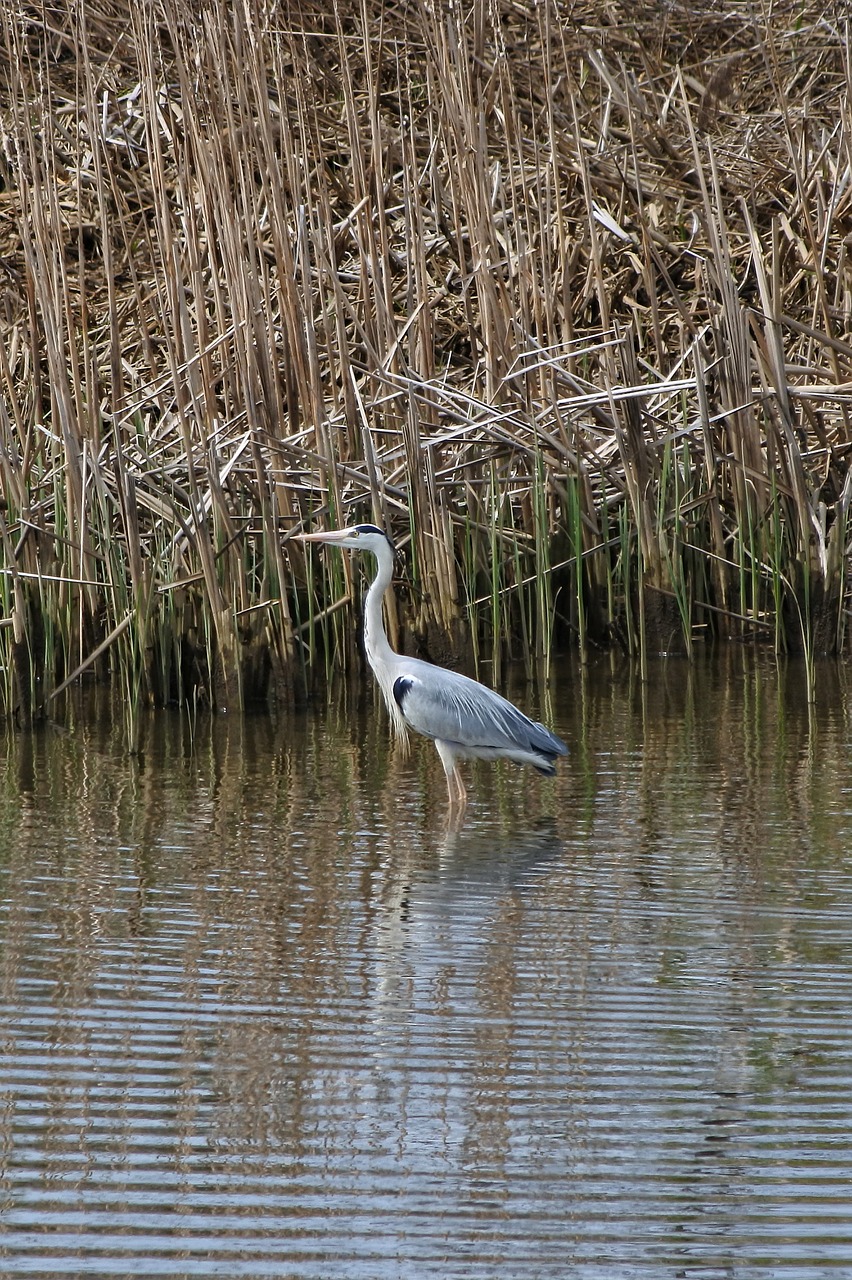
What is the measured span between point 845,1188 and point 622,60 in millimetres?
12157

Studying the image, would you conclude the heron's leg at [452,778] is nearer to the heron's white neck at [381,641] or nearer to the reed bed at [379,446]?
the heron's white neck at [381,641]

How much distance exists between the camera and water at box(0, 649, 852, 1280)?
2867mm

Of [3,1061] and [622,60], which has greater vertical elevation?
[622,60]

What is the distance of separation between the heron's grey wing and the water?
0.79 ft

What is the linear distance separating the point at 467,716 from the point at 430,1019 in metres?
Answer: 2.90

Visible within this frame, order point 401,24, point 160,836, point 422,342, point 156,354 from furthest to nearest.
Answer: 1. point 401,24
2. point 156,354
3. point 422,342
4. point 160,836

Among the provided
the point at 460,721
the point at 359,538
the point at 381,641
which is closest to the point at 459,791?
the point at 460,721

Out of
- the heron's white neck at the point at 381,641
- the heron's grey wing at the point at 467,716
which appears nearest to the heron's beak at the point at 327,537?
the heron's white neck at the point at 381,641

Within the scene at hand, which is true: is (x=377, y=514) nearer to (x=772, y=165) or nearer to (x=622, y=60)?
(x=772, y=165)

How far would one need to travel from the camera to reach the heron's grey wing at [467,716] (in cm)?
671

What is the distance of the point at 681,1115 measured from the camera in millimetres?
3301

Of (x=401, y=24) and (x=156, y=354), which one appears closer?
(x=156, y=354)

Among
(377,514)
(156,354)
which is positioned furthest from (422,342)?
(156,354)

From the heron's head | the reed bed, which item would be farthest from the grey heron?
the reed bed
